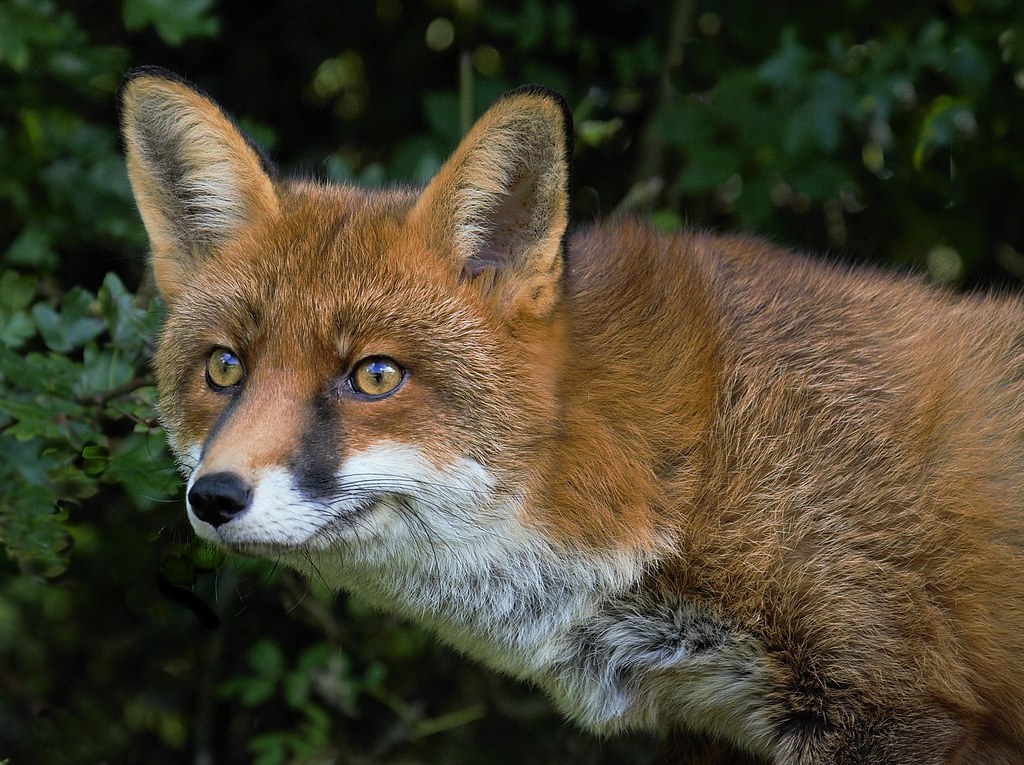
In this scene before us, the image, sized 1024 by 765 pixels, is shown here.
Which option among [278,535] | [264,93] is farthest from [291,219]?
[264,93]

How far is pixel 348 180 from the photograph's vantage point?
379cm

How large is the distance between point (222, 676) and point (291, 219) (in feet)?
9.86

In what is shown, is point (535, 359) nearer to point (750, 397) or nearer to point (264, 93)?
point (750, 397)

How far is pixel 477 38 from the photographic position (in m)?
5.57

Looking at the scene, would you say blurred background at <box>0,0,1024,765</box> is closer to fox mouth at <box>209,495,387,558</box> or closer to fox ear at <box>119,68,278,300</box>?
fox ear at <box>119,68,278,300</box>

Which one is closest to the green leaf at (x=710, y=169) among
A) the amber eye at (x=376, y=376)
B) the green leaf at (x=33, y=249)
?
the amber eye at (x=376, y=376)

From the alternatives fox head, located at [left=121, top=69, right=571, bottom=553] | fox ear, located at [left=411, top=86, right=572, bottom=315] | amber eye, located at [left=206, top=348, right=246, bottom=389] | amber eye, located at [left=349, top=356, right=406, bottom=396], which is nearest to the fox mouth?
fox head, located at [left=121, top=69, right=571, bottom=553]

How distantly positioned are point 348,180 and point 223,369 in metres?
1.21

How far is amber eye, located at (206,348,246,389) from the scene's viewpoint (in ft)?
9.04

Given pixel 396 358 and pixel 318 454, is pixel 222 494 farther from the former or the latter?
pixel 396 358

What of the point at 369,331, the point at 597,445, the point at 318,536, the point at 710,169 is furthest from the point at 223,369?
the point at 710,169

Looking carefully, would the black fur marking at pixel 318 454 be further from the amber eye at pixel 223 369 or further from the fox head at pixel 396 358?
the amber eye at pixel 223 369

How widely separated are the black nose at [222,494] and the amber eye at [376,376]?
0.40 m

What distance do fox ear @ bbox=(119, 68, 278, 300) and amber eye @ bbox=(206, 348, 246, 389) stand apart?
365mm
